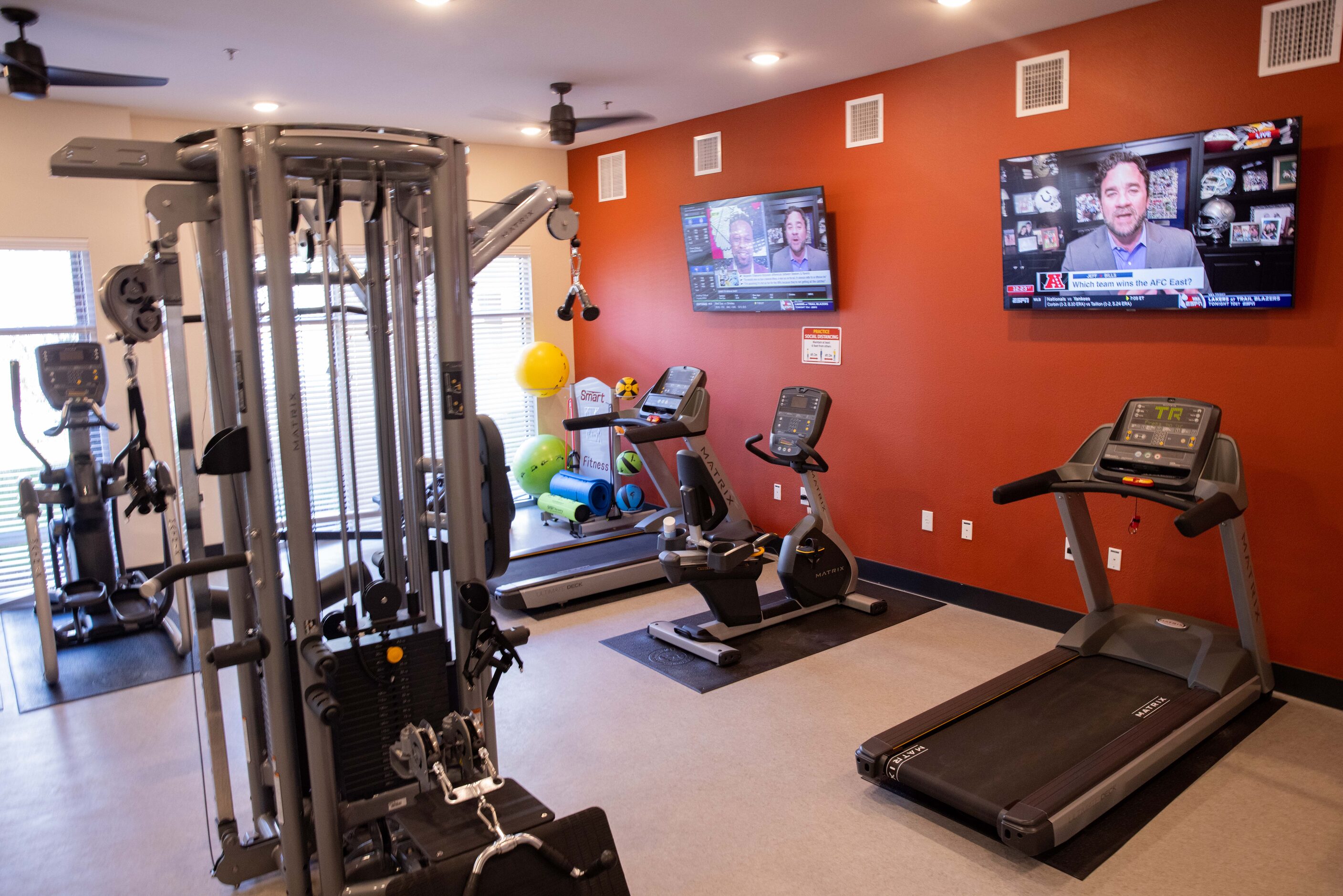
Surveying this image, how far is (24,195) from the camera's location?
5406 mm

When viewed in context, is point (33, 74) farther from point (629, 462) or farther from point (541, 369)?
point (629, 462)

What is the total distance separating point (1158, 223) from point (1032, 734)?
2.25 metres

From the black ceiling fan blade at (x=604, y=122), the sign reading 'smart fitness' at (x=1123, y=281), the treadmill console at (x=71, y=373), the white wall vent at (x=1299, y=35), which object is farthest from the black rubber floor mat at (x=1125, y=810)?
the treadmill console at (x=71, y=373)

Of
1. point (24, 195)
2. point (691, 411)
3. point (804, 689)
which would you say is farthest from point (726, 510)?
point (24, 195)

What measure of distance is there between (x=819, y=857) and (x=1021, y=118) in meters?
3.62

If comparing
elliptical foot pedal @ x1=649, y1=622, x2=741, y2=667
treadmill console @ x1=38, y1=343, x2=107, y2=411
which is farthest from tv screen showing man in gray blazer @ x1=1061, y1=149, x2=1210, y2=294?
treadmill console @ x1=38, y1=343, x2=107, y2=411

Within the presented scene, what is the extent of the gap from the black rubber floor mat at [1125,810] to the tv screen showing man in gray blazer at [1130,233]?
1.84 metres

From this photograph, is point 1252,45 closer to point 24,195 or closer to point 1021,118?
point 1021,118

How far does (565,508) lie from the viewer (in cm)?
659

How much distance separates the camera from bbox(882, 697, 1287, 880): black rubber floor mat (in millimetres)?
2807

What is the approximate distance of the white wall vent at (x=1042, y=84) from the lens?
4.38 metres

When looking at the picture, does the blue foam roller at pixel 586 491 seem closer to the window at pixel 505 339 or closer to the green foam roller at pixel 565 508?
the green foam roller at pixel 565 508

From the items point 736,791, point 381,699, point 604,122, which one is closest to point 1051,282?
point 604,122

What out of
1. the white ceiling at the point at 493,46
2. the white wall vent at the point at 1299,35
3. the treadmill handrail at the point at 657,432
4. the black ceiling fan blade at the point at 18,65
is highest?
the white ceiling at the point at 493,46
